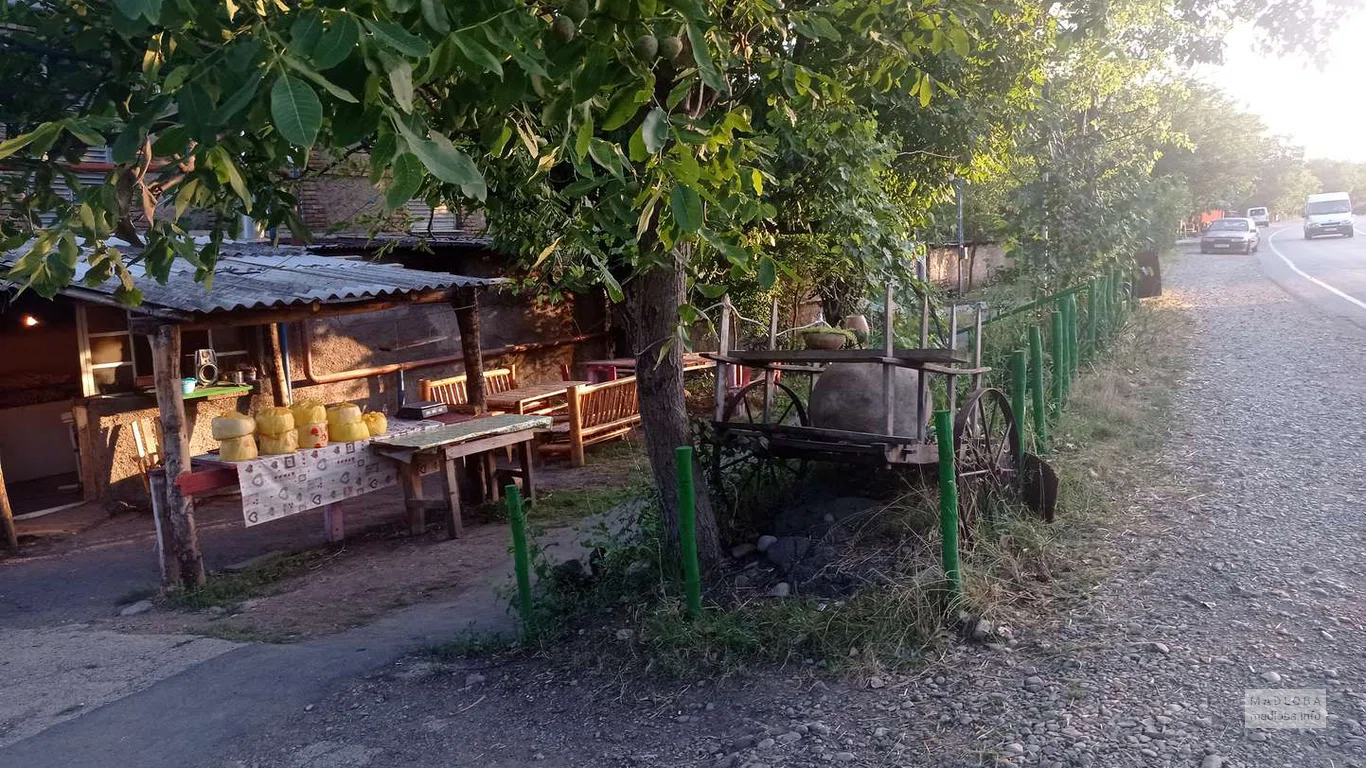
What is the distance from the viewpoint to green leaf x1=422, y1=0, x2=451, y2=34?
313cm

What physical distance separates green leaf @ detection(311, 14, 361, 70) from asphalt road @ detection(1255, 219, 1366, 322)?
16.2 metres

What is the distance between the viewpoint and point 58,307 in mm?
10539

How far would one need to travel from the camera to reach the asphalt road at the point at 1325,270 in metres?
18.7

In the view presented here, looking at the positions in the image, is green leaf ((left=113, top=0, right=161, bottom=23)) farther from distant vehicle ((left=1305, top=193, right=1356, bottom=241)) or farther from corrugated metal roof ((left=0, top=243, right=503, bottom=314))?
distant vehicle ((left=1305, top=193, right=1356, bottom=241))

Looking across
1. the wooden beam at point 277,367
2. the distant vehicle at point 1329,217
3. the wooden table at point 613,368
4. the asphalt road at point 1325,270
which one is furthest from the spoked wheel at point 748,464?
the distant vehicle at point 1329,217

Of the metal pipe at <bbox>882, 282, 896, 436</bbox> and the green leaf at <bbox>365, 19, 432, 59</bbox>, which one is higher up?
the green leaf at <bbox>365, 19, 432, 59</bbox>

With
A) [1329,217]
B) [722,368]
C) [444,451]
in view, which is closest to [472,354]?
[444,451]

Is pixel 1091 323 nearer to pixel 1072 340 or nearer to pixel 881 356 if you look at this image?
pixel 1072 340

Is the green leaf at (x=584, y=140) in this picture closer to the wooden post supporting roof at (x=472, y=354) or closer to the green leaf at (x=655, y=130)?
the green leaf at (x=655, y=130)

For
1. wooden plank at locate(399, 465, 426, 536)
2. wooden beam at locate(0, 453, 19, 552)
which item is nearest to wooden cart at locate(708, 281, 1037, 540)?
wooden plank at locate(399, 465, 426, 536)

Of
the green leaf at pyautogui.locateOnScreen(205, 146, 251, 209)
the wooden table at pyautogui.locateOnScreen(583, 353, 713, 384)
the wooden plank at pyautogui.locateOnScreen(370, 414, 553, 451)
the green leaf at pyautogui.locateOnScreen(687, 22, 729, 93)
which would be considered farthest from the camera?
the wooden table at pyautogui.locateOnScreen(583, 353, 713, 384)

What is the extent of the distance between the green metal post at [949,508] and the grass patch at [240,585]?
4988mm

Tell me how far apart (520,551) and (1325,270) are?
89.5 feet

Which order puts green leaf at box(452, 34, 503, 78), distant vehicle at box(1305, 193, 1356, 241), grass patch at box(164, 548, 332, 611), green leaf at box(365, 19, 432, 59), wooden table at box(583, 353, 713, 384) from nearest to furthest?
green leaf at box(365, 19, 432, 59) → green leaf at box(452, 34, 503, 78) → grass patch at box(164, 548, 332, 611) → wooden table at box(583, 353, 713, 384) → distant vehicle at box(1305, 193, 1356, 241)
